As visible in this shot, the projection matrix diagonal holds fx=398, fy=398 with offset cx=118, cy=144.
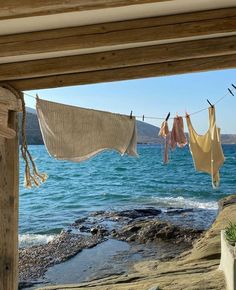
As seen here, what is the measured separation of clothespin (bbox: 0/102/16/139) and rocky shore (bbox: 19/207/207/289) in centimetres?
619

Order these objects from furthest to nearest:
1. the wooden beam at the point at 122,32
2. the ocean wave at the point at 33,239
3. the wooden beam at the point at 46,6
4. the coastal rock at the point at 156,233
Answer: the ocean wave at the point at 33,239, the coastal rock at the point at 156,233, the wooden beam at the point at 122,32, the wooden beam at the point at 46,6

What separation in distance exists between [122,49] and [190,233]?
1034 centimetres

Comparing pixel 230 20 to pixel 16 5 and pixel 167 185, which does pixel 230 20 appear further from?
pixel 167 185

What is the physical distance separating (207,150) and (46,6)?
4062 millimetres

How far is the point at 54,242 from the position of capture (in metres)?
12.3

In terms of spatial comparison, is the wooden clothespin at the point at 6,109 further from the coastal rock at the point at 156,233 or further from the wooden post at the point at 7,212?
→ the coastal rock at the point at 156,233

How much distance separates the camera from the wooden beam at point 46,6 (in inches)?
65.7

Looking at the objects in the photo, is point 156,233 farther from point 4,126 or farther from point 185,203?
point 4,126

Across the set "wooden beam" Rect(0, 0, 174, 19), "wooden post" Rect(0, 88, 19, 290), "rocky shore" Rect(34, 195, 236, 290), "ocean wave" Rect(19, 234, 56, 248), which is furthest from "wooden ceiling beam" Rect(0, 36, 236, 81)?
"ocean wave" Rect(19, 234, 56, 248)

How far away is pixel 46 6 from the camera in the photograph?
167 centimetres

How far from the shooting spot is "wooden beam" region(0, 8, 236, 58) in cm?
247

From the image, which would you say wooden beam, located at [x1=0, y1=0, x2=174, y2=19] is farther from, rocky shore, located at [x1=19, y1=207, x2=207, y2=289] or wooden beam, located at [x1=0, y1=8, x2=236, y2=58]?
rocky shore, located at [x1=19, y1=207, x2=207, y2=289]

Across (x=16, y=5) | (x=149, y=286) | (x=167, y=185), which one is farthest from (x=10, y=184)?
(x=167, y=185)

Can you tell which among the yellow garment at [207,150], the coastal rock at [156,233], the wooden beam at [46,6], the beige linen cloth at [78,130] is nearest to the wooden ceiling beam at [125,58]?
the beige linen cloth at [78,130]
